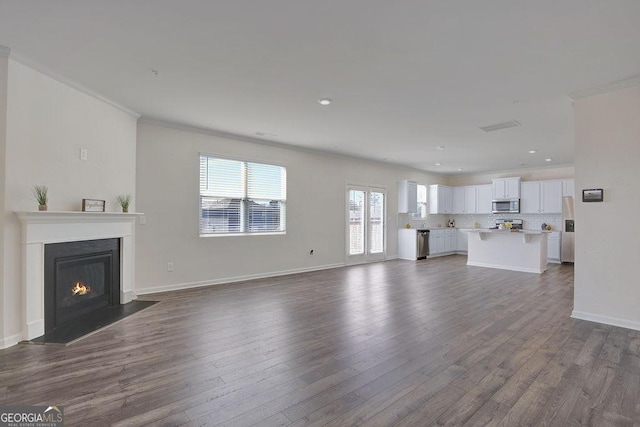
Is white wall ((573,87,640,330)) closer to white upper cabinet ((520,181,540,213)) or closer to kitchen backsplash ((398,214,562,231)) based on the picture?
kitchen backsplash ((398,214,562,231))

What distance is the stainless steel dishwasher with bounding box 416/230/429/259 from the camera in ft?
29.7

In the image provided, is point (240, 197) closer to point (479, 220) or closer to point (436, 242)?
point (436, 242)

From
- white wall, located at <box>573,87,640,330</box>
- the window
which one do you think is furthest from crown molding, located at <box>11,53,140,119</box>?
white wall, located at <box>573,87,640,330</box>

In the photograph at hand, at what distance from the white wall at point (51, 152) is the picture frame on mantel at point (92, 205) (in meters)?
0.10

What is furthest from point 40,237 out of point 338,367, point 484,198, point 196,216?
point 484,198

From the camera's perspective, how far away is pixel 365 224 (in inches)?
329

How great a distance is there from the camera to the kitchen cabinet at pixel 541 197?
28.4 ft

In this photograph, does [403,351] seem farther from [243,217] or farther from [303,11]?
[243,217]

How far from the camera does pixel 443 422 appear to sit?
188 cm

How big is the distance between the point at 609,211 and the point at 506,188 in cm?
637

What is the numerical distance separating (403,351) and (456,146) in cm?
504

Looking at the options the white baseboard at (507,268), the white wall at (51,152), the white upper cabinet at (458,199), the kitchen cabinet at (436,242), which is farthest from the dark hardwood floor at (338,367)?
the white upper cabinet at (458,199)

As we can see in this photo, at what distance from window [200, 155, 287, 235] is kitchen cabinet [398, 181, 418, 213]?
4.08 m

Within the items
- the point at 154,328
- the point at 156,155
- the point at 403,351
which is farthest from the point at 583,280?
the point at 156,155
